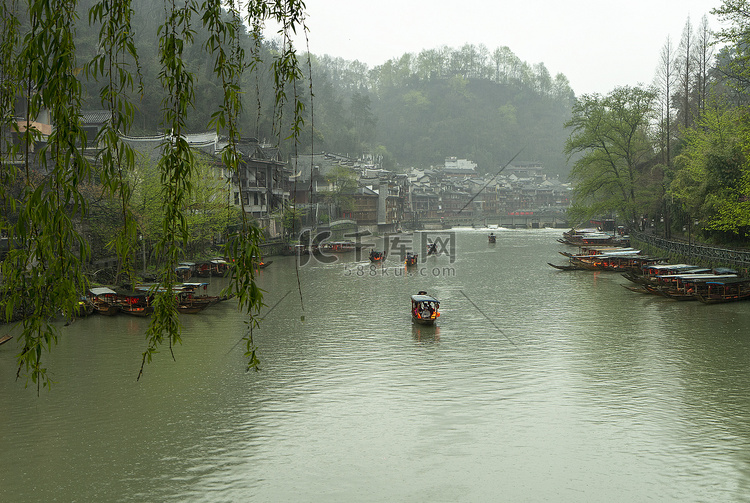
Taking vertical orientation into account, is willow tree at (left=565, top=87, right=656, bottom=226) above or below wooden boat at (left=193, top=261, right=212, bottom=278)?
above

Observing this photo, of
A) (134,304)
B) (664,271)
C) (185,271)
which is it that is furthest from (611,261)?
(134,304)

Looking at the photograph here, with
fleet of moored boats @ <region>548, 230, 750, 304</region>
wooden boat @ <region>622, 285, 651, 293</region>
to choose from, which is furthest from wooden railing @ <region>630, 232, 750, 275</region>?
wooden boat @ <region>622, 285, 651, 293</region>

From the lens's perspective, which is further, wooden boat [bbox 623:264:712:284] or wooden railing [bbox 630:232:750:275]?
wooden boat [bbox 623:264:712:284]

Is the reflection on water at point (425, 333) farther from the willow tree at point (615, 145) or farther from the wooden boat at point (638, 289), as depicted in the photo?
the willow tree at point (615, 145)

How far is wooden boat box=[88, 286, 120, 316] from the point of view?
89.7 ft

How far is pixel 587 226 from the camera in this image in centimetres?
10719

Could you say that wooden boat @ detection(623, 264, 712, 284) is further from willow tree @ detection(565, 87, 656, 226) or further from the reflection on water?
willow tree @ detection(565, 87, 656, 226)

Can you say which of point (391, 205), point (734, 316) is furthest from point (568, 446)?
point (391, 205)

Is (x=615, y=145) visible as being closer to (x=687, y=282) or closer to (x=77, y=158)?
(x=687, y=282)

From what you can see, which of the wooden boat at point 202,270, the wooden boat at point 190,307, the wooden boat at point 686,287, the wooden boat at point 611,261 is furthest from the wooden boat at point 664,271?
the wooden boat at point 202,270

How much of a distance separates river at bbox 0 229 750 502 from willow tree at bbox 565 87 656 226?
3062 cm

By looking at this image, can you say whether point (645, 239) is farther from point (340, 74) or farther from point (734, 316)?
point (340, 74)

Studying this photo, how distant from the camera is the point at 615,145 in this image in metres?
59.1

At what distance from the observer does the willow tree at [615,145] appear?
56.1 meters
